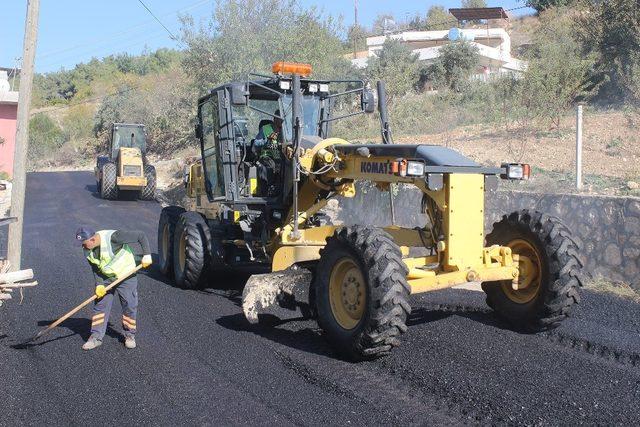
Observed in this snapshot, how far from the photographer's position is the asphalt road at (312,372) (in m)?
5.09

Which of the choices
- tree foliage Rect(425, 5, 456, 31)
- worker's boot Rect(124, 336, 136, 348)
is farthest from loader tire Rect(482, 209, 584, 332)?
tree foliage Rect(425, 5, 456, 31)

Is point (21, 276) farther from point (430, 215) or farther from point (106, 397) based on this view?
point (430, 215)

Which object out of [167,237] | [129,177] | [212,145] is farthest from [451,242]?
[129,177]

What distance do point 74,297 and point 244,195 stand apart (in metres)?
2.51

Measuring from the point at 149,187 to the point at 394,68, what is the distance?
29.3ft

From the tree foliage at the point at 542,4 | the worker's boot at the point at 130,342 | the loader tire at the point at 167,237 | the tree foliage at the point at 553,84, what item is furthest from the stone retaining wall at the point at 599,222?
the tree foliage at the point at 542,4

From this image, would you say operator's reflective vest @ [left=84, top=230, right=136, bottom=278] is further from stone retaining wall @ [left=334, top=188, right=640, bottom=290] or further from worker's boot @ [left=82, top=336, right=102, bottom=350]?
stone retaining wall @ [left=334, top=188, right=640, bottom=290]

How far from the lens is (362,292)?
20.4ft

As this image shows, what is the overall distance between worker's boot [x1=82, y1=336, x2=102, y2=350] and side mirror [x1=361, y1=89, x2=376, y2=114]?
4097 mm

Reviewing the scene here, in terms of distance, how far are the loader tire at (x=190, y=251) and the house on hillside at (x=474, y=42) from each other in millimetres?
21376

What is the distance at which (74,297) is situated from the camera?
9.20 metres

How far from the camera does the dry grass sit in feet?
28.4

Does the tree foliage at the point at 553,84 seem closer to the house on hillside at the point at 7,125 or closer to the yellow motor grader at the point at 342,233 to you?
the yellow motor grader at the point at 342,233

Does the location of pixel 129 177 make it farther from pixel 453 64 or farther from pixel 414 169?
pixel 414 169
